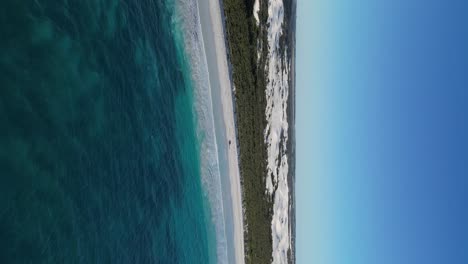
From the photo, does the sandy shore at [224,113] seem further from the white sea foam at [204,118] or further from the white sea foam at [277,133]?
the white sea foam at [277,133]

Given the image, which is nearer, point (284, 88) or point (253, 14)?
point (253, 14)

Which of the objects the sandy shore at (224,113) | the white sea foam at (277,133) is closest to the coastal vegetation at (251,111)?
the sandy shore at (224,113)

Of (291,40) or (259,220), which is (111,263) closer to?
(259,220)

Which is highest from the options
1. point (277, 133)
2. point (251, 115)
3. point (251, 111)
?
point (251, 111)

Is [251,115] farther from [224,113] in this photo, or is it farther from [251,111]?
[224,113]

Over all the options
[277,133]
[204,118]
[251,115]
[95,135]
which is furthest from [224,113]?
[95,135]

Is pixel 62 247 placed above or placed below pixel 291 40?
below

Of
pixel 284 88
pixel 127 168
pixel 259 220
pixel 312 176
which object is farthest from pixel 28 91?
pixel 312 176
